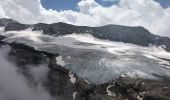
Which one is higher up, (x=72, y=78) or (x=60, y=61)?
(x=60, y=61)

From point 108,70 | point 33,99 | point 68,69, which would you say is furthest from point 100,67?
point 33,99

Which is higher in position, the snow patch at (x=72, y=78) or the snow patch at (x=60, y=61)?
the snow patch at (x=60, y=61)

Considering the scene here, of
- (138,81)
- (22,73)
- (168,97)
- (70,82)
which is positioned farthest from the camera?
(22,73)

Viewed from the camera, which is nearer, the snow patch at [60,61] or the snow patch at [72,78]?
the snow patch at [72,78]

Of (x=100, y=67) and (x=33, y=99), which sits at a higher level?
(x=100, y=67)

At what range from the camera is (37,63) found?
5477 inches

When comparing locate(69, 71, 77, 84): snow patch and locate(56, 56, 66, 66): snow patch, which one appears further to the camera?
locate(56, 56, 66, 66): snow patch

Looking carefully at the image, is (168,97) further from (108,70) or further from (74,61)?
(74,61)

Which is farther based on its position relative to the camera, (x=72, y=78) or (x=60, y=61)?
(x=60, y=61)

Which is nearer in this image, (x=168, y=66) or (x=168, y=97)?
(x=168, y=97)

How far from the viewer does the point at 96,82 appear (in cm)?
10212

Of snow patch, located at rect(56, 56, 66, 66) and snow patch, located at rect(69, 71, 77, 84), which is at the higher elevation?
snow patch, located at rect(56, 56, 66, 66)

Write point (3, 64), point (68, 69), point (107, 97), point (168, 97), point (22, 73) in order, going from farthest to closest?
point (3, 64)
point (22, 73)
point (68, 69)
point (107, 97)
point (168, 97)

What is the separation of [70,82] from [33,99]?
14.7 m
